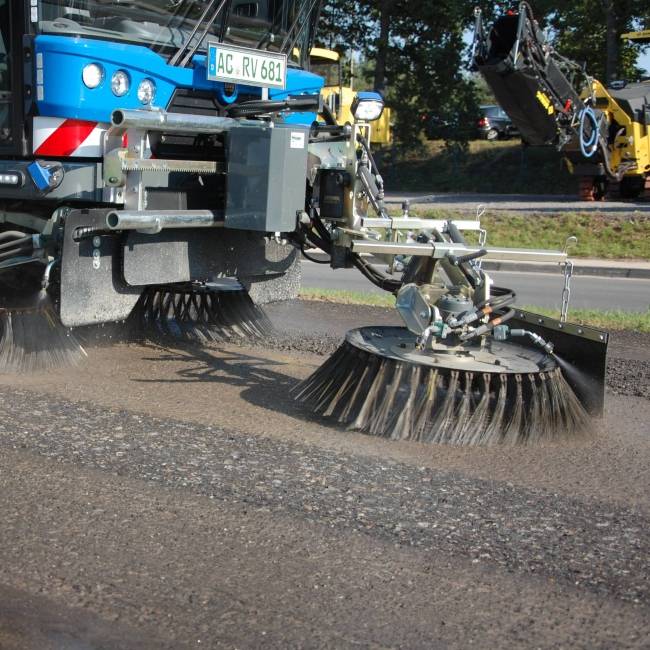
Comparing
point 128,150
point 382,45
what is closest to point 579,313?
point 128,150

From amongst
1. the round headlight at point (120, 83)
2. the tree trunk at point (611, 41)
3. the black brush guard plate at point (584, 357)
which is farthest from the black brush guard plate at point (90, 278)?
the tree trunk at point (611, 41)

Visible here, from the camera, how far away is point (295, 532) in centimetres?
355

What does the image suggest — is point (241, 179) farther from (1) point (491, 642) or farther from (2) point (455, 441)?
(1) point (491, 642)

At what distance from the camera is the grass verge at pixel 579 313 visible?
8.44 m

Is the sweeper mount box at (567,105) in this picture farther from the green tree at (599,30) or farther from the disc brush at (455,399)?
the disc brush at (455,399)

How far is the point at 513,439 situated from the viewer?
466 centimetres

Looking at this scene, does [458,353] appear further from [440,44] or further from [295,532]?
[440,44]

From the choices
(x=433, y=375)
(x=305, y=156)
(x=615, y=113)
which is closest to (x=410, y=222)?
(x=305, y=156)

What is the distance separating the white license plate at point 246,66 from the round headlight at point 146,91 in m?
0.36

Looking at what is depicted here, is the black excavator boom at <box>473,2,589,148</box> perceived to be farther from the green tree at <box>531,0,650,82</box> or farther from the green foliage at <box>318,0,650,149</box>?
the green foliage at <box>318,0,650,149</box>

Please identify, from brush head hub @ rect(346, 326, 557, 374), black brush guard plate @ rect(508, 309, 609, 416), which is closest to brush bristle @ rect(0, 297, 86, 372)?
brush head hub @ rect(346, 326, 557, 374)

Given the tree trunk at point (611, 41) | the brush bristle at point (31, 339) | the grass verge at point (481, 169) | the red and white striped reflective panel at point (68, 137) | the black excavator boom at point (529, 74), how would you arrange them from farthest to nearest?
the grass verge at point (481, 169) < the tree trunk at point (611, 41) < the black excavator boom at point (529, 74) < the brush bristle at point (31, 339) < the red and white striped reflective panel at point (68, 137)

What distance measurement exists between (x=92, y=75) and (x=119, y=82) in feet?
0.55

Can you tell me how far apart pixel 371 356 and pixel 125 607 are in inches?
85.7
